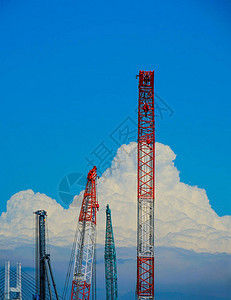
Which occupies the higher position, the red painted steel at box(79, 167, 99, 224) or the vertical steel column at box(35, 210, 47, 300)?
the red painted steel at box(79, 167, 99, 224)

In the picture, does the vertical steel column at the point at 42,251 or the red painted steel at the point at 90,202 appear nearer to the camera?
the vertical steel column at the point at 42,251

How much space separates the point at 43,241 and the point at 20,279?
62.7ft

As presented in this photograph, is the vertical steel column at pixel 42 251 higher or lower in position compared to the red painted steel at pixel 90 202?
lower

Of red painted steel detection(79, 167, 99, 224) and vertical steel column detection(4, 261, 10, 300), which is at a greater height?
red painted steel detection(79, 167, 99, 224)

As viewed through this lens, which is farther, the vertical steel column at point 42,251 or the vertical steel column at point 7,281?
the vertical steel column at point 7,281

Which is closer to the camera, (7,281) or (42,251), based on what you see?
(42,251)

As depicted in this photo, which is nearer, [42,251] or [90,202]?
[42,251]

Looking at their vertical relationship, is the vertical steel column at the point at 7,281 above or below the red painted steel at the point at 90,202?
below

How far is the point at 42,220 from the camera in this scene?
94.9 metres

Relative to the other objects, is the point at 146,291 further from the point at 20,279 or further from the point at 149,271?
the point at 20,279

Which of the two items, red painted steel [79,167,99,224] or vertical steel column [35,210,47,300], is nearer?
vertical steel column [35,210,47,300]

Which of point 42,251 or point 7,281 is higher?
point 42,251

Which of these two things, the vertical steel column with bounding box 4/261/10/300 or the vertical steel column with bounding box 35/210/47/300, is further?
the vertical steel column with bounding box 4/261/10/300

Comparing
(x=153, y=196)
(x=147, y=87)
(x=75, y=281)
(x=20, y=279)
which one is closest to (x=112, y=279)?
(x=75, y=281)
